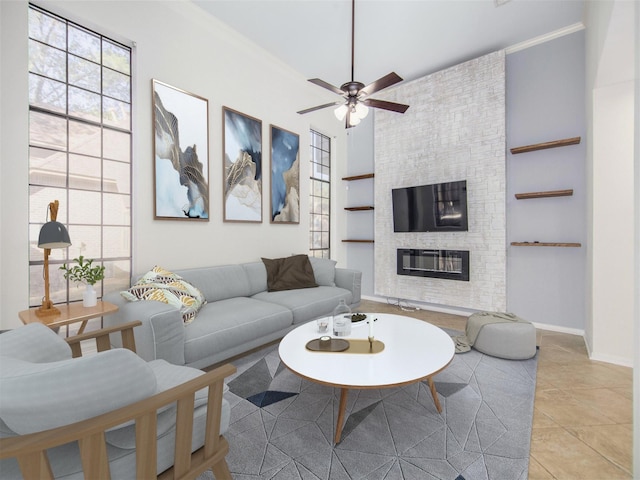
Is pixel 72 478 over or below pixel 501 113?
below

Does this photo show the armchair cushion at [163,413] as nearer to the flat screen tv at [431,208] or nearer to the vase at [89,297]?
the vase at [89,297]

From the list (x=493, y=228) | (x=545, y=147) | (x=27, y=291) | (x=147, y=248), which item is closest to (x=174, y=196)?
(x=147, y=248)

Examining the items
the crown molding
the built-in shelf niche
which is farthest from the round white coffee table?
the crown molding

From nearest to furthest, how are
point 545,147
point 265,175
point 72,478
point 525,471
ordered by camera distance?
point 72,478, point 525,471, point 545,147, point 265,175

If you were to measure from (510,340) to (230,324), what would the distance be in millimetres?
2480

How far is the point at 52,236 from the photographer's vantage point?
1925 millimetres

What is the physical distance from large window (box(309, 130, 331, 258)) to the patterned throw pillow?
2775 mm

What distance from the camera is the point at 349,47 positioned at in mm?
3791

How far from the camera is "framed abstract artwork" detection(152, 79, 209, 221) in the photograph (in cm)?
299

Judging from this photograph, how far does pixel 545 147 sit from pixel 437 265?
75.5 inches

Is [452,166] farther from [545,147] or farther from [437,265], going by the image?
[437,265]

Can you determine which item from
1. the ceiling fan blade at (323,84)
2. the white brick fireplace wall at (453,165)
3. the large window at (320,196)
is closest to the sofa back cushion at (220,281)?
the large window at (320,196)

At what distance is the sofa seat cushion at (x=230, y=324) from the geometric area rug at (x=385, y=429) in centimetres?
31

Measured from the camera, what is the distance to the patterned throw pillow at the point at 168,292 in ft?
7.62
